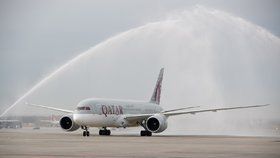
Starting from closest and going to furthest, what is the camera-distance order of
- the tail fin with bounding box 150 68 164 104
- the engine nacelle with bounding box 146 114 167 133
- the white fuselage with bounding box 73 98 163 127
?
the white fuselage with bounding box 73 98 163 127 → the engine nacelle with bounding box 146 114 167 133 → the tail fin with bounding box 150 68 164 104

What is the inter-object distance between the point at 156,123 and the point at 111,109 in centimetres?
498

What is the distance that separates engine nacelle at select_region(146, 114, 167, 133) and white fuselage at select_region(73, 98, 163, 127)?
351cm

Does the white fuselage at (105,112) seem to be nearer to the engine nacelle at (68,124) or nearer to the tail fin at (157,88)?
the engine nacelle at (68,124)

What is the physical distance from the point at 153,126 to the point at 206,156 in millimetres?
30195

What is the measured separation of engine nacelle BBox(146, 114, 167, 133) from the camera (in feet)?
169

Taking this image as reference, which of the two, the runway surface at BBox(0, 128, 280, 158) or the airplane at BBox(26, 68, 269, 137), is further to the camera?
the airplane at BBox(26, 68, 269, 137)

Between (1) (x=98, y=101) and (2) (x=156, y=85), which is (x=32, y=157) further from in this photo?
(2) (x=156, y=85)

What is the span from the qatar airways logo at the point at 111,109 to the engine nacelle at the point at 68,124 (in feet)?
11.4

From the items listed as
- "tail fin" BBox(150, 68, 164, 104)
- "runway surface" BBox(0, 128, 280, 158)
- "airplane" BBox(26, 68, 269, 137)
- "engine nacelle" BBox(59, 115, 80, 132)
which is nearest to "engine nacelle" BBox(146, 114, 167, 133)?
"airplane" BBox(26, 68, 269, 137)

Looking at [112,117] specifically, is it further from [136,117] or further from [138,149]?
[138,149]

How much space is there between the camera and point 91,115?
51438 millimetres

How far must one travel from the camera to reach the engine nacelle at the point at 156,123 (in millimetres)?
51650

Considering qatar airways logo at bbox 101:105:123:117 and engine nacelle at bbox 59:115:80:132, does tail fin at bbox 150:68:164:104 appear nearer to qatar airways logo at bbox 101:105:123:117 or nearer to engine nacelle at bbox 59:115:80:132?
qatar airways logo at bbox 101:105:123:117

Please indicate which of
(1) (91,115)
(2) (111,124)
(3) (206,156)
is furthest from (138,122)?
(3) (206,156)
